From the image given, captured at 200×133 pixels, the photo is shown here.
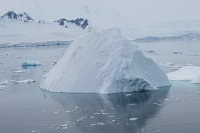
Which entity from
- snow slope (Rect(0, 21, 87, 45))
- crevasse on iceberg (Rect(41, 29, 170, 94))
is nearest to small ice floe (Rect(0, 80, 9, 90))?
crevasse on iceberg (Rect(41, 29, 170, 94))

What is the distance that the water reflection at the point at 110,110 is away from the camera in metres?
10.8

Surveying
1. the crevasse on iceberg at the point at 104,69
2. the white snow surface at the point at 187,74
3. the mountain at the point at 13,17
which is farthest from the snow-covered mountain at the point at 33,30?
the crevasse on iceberg at the point at 104,69

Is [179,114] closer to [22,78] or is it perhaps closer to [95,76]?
[95,76]

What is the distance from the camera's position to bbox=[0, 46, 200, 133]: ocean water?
10766mm

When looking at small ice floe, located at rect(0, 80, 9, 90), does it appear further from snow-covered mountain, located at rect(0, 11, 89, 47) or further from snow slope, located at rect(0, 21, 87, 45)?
snow slope, located at rect(0, 21, 87, 45)

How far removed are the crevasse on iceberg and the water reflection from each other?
19.8 inches

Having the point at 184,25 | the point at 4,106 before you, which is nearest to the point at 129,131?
the point at 4,106

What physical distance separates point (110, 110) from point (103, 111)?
23 centimetres

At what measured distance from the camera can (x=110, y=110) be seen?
12789 mm

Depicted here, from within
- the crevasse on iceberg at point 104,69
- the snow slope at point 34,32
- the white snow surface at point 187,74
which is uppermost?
the crevasse on iceberg at point 104,69

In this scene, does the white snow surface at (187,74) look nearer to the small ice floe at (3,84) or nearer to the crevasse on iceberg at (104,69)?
the crevasse on iceberg at (104,69)

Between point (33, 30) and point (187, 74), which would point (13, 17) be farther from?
point (187, 74)

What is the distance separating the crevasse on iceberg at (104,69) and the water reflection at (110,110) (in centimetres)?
50

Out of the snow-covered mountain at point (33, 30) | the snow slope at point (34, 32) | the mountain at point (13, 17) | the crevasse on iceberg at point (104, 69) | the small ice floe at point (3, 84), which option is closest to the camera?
the crevasse on iceberg at point (104, 69)
